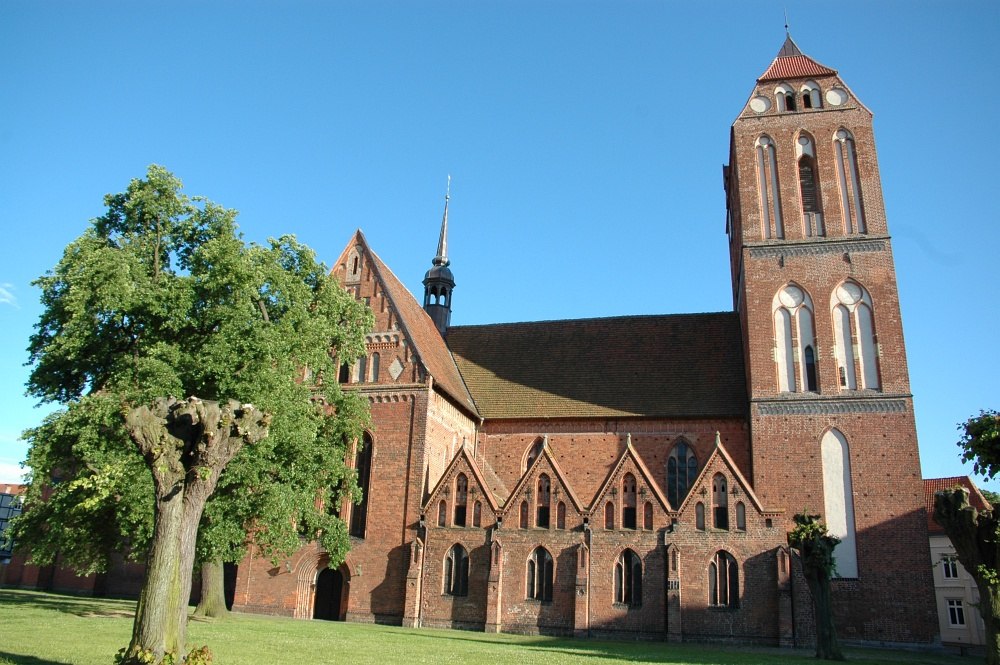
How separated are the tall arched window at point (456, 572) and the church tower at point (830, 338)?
10633 mm

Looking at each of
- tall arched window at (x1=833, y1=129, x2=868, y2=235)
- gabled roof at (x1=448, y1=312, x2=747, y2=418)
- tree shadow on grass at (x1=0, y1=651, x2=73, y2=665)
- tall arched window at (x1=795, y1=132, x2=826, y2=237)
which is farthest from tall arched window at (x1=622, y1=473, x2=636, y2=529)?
tree shadow on grass at (x1=0, y1=651, x2=73, y2=665)

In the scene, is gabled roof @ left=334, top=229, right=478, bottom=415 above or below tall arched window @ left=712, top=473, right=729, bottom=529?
above

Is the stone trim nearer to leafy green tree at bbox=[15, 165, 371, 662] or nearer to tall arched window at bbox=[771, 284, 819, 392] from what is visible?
tall arched window at bbox=[771, 284, 819, 392]

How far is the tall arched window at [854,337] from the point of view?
27.7m

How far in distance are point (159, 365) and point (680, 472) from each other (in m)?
18.8

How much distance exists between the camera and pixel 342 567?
27844 millimetres

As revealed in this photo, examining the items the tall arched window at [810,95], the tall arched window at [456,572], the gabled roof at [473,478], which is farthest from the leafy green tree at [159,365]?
the tall arched window at [810,95]

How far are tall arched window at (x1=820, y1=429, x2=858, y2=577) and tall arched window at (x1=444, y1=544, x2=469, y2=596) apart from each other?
1235 centimetres

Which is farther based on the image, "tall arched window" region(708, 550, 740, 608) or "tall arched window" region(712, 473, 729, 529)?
"tall arched window" region(712, 473, 729, 529)

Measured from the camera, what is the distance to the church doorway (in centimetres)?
2769

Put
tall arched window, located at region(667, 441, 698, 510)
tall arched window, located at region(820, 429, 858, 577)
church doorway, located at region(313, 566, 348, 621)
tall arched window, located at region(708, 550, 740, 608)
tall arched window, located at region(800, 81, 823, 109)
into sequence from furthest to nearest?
tall arched window, located at region(800, 81, 823, 109), tall arched window, located at region(667, 441, 698, 510), church doorway, located at region(313, 566, 348, 621), tall arched window, located at region(820, 429, 858, 577), tall arched window, located at region(708, 550, 740, 608)

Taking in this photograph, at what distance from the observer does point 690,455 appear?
95.9 feet

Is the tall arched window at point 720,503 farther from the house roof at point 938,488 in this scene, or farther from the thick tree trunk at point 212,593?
the house roof at point 938,488

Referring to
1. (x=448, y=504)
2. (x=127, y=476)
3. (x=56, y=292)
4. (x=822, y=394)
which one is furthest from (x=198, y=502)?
(x=822, y=394)
